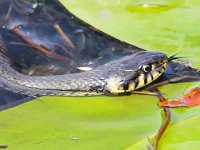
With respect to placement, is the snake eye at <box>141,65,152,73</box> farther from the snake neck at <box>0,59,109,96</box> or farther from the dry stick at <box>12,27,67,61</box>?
the dry stick at <box>12,27,67,61</box>

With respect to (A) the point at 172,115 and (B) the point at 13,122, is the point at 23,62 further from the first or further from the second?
(A) the point at 172,115

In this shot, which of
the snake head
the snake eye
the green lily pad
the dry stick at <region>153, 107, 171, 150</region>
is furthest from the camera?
the snake eye

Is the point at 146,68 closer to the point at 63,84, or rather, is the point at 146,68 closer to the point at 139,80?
the point at 139,80

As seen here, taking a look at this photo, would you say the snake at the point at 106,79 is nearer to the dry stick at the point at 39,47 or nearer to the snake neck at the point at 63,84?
the snake neck at the point at 63,84

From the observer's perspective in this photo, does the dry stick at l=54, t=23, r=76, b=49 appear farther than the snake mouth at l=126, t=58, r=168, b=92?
Yes

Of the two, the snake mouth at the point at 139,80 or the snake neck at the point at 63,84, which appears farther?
the snake neck at the point at 63,84

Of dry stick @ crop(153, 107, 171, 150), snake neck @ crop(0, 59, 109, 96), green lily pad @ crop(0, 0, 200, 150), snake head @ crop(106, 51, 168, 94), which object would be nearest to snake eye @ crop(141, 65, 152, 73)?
snake head @ crop(106, 51, 168, 94)

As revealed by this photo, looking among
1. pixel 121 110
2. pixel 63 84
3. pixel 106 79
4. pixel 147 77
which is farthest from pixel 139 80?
pixel 121 110

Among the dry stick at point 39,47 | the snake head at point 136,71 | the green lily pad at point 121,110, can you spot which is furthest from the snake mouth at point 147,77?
the dry stick at point 39,47

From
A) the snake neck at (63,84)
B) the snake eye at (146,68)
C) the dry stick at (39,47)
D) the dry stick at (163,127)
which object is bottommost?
the dry stick at (163,127)
